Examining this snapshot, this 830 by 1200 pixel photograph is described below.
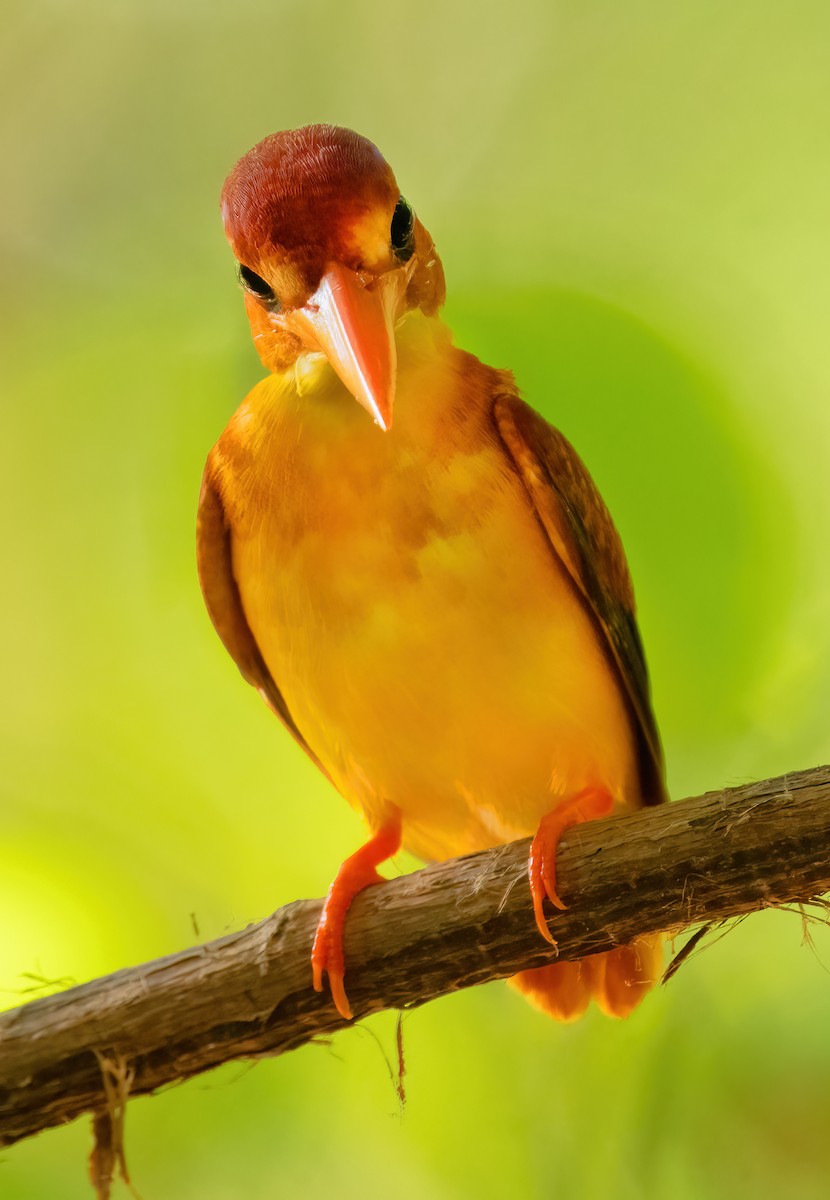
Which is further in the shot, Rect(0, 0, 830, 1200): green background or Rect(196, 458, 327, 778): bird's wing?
Rect(0, 0, 830, 1200): green background

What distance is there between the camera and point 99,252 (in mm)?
1318

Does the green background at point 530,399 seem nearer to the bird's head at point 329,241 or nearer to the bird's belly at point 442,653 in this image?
the bird's belly at point 442,653

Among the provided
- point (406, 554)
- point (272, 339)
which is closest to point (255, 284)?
point (272, 339)

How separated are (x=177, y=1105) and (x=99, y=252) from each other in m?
0.99

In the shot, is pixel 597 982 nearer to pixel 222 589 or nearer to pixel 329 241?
pixel 222 589

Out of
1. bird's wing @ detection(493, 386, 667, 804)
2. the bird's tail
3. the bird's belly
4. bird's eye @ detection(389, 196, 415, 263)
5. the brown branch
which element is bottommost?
the brown branch

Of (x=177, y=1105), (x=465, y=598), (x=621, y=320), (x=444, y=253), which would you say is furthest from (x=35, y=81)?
(x=177, y=1105)

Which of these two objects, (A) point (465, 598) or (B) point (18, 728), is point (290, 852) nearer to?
(B) point (18, 728)

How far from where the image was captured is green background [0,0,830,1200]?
1180mm

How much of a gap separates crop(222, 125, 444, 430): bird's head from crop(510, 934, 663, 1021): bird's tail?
0.58m

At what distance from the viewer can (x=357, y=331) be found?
819mm

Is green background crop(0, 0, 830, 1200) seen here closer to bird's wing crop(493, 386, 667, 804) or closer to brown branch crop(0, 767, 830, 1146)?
bird's wing crop(493, 386, 667, 804)

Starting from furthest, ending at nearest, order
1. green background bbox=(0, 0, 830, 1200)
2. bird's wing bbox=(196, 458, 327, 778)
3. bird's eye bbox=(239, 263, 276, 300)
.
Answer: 1. green background bbox=(0, 0, 830, 1200)
2. bird's wing bbox=(196, 458, 327, 778)
3. bird's eye bbox=(239, 263, 276, 300)

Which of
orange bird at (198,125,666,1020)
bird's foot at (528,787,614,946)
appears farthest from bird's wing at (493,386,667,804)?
bird's foot at (528,787,614,946)
